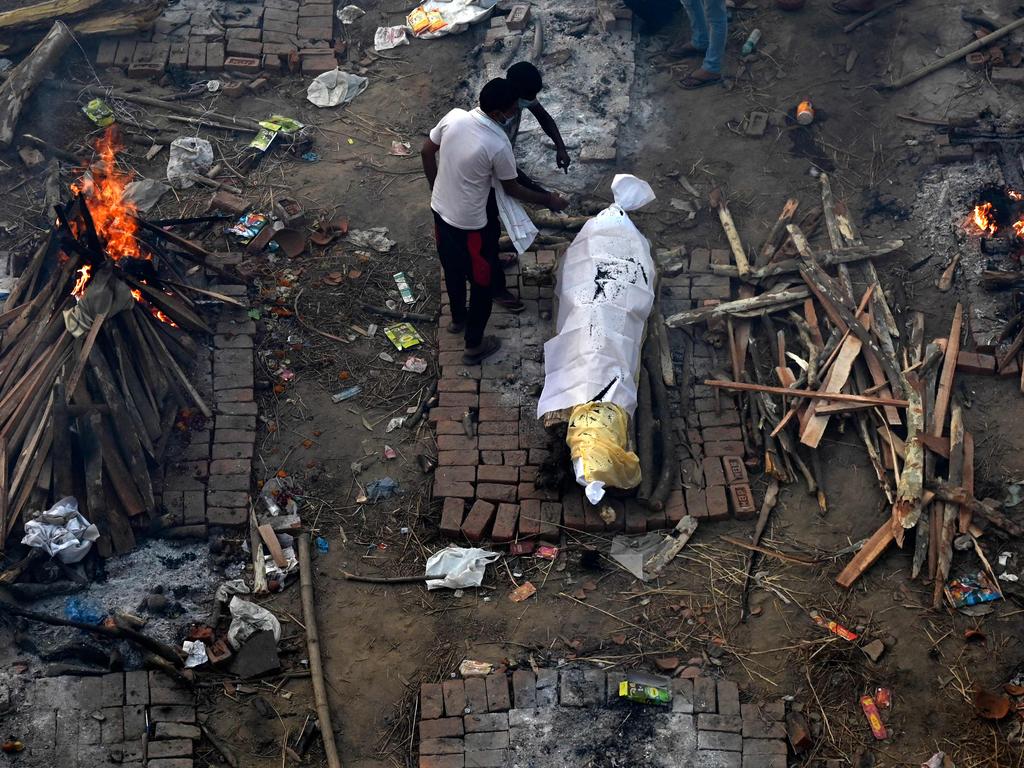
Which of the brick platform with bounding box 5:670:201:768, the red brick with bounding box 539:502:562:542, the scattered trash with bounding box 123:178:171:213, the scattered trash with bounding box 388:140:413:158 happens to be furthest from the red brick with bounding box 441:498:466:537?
the scattered trash with bounding box 123:178:171:213

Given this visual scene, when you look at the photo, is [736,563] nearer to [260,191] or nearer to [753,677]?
[753,677]

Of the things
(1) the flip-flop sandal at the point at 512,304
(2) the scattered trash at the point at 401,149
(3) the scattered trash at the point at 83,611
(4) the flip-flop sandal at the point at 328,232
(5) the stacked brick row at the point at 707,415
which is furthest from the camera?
(2) the scattered trash at the point at 401,149

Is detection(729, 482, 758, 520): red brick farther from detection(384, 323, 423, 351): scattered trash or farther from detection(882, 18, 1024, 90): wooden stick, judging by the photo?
detection(882, 18, 1024, 90): wooden stick

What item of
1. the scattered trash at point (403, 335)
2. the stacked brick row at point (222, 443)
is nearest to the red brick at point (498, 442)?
the scattered trash at point (403, 335)

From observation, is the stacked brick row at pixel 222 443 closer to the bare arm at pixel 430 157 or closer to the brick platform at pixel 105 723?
the brick platform at pixel 105 723

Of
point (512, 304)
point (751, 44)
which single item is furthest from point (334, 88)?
point (751, 44)

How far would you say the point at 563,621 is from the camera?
6.21 meters

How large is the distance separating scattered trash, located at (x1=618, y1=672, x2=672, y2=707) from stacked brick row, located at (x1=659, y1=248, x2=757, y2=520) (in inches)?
51.2

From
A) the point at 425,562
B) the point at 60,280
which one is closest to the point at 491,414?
the point at 425,562

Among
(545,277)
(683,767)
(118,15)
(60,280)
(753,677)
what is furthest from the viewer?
(118,15)

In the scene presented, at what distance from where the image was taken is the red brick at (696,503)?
661 centimetres

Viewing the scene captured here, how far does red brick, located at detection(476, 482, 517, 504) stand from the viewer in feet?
22.3

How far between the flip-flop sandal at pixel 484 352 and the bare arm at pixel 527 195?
123 cm

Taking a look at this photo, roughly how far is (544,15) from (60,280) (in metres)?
6.06
